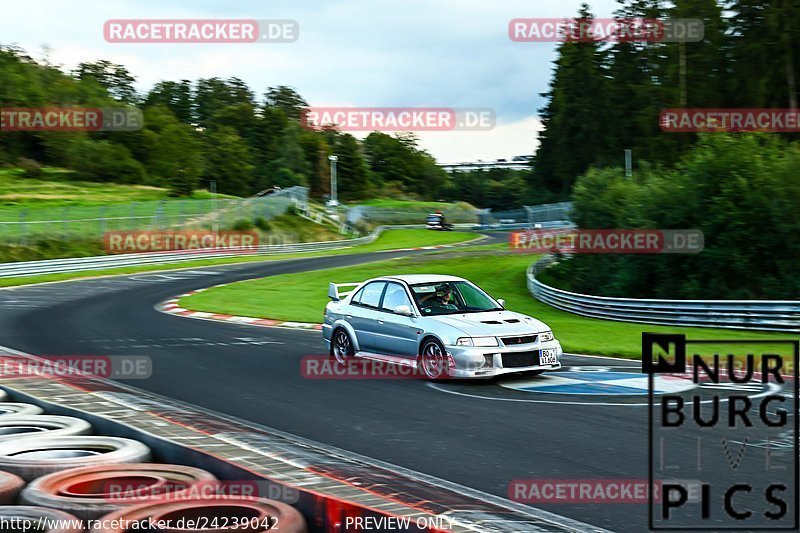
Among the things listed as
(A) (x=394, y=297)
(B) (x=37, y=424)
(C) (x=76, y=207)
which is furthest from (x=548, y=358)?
(C) (x=76, y=207)

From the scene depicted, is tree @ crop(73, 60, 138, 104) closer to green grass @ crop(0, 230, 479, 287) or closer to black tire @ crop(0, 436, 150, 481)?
green grass @ crop(0, 230, 479, 287)

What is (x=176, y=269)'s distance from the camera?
42.9 metres

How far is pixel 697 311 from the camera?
21016 mm

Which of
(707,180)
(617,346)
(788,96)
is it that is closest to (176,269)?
(707,180)

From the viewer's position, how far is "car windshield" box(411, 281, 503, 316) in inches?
501

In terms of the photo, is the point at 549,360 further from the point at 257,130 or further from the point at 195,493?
the point at 257,130

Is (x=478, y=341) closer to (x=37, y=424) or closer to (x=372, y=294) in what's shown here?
(x=372, y=294)

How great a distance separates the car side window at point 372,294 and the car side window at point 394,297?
0.15 m

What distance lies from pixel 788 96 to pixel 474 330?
141 feet

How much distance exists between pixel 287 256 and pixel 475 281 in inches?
796

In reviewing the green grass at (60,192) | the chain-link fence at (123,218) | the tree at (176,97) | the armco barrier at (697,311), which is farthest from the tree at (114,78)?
the armco barrier at (697,311)

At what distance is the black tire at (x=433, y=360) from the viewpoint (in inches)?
465

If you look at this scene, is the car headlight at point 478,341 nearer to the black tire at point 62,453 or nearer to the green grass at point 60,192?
the black tire at point 62,453

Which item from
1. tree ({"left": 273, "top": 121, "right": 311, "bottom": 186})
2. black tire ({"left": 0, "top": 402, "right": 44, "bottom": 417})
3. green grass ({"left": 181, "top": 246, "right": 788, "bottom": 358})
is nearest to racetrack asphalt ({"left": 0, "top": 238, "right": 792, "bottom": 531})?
black tire ({"left": 0, "top": 402, "right": 44, "bottom": 417})
